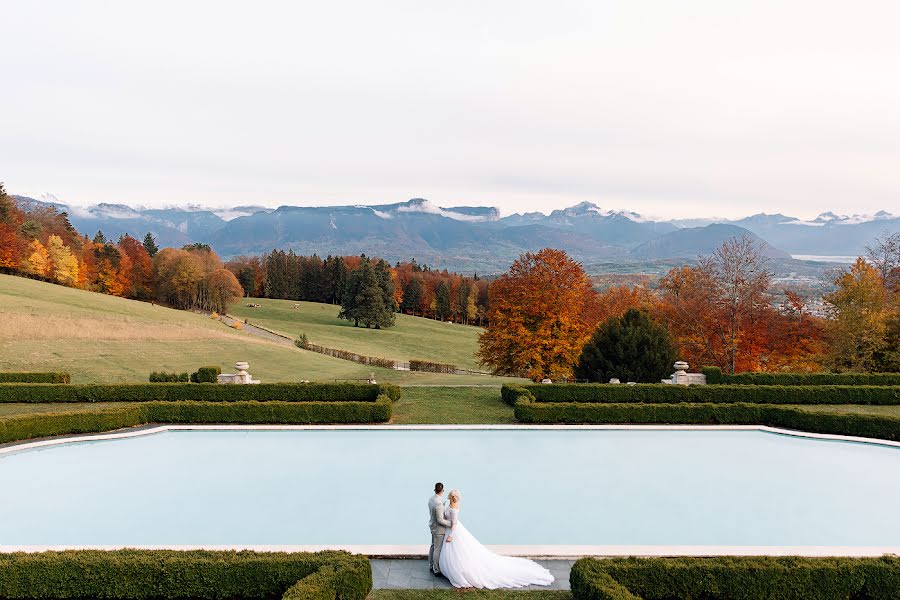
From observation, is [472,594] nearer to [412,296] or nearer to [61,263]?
[61,263]

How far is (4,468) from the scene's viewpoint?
805 inches

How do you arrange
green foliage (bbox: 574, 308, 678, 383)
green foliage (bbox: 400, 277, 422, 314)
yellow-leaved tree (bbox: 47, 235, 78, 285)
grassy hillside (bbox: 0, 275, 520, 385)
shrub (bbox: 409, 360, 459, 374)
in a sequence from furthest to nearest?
1. green foliage (bbox: 400, 277, 422, 314)
2. yellow-leaved tree (bbox: 47, 235, 78, 285)
3. shrub (bbox: 409, 360, 459, 374)
4. grassy hillside (bbox: 0, 275, 520, 385)
5. green foliage (bbox: 574, 308, 678, 383)

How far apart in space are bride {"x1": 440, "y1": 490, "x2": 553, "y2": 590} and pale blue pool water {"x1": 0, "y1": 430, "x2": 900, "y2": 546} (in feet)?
7.63

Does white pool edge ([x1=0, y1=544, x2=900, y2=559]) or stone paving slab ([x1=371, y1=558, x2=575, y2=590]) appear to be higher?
white pool edge ([x1=0, y1=544, x2=900, y2=559])

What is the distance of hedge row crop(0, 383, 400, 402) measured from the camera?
2831 cm

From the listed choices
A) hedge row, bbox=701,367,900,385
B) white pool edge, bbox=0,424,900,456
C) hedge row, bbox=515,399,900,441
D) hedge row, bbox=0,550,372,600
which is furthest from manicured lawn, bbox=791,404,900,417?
hedge row, bbox=0,550,372,600

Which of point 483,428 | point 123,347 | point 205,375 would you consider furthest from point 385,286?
point 483,428

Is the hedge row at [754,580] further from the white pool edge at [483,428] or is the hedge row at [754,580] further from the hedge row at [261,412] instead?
the hedge row at [261,412]

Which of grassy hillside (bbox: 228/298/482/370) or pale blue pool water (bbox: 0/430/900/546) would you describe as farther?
grassy hillside (bbox: 228/298/482/370)

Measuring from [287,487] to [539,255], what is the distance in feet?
89.7

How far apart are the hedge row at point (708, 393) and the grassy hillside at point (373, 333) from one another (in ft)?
121

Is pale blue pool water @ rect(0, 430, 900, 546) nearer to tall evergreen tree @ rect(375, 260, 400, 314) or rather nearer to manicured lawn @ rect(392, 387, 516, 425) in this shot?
manicured lawn @ rect(392, 387, 516, 425)

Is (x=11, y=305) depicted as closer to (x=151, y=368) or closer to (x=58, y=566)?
(x=151, y=368)

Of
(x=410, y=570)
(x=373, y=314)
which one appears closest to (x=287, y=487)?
(x=410, y=570)
